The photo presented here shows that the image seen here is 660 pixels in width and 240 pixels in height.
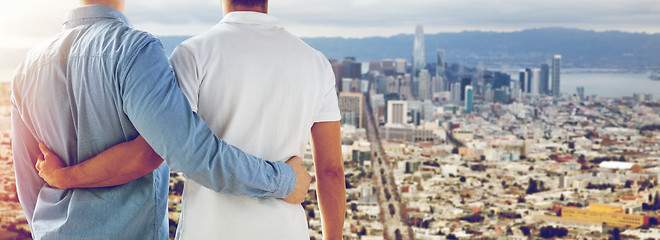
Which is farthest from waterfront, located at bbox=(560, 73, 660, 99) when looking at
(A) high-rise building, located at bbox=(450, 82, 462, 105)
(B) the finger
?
(B) the finger

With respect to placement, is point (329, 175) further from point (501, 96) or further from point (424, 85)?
point (501, 96)

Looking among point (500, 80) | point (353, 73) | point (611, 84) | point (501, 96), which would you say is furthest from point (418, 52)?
point (611, 84)

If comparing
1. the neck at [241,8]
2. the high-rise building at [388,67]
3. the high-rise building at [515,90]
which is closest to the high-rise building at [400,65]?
the high-rise building at [388,67]

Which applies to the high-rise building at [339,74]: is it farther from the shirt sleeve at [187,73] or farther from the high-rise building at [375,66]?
the shirt sleeve at [187,73]

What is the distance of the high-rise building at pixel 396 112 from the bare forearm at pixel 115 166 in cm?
720

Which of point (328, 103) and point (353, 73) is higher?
point (328, 103)

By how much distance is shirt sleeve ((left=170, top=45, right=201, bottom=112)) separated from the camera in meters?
1.04

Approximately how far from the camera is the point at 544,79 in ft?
30.0

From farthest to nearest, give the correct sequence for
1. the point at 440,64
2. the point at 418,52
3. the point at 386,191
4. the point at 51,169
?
the point at 418,52
the point at 440,64
the point at 386,191
the point at 51,169

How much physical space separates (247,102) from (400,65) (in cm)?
814

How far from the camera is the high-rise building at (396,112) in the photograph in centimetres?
823

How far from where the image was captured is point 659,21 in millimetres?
8867

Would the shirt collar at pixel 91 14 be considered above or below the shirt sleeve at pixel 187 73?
above

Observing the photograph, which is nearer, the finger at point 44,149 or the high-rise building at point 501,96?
the finger at point 44,149
